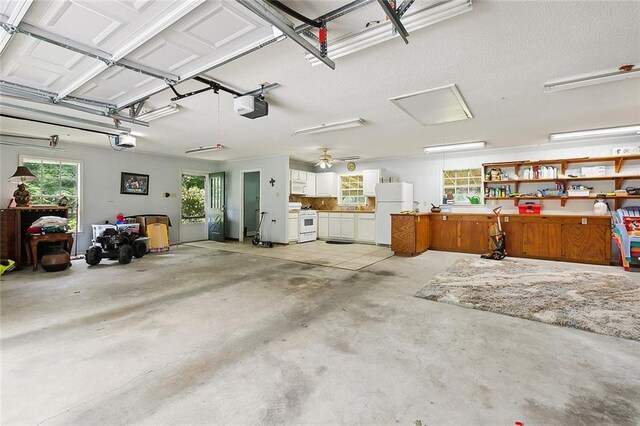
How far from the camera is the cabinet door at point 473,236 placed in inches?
262

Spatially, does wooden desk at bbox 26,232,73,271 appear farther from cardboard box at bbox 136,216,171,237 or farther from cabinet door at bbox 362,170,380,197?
cabinet door at bbox 362,170,380,197

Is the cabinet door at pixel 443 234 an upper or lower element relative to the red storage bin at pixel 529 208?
lower

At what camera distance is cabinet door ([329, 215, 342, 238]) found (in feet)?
29.4

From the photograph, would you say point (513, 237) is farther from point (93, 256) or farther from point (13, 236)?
point (13, 236)

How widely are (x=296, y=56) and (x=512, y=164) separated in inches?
255

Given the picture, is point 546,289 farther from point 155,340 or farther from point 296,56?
point 155,340

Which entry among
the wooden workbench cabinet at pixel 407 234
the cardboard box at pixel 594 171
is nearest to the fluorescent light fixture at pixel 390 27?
the wooden workbench cabinet at pixel 407 234

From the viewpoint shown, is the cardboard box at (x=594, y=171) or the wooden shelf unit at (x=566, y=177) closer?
the wooden shelf unit at (x=566, y=177)

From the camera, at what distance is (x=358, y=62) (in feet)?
9.25

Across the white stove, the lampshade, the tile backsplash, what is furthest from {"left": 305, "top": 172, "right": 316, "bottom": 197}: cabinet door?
the lampshade

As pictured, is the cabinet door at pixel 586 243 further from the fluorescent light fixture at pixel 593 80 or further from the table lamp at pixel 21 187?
the table lamp at pixel 21 187

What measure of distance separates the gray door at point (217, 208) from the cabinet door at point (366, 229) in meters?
4.29

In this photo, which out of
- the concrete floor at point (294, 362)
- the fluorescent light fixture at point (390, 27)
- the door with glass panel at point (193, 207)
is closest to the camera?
the concrete floor at point (294, 362)

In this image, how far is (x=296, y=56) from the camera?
267cm
